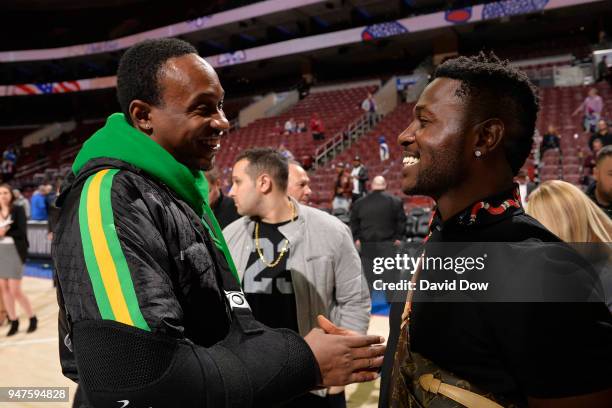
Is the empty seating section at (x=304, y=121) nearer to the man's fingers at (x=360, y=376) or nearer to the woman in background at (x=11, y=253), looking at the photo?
the woman in background at (x=11, y=253)

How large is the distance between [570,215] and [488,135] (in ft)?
3.72

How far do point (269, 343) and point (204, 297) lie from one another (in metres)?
0.18

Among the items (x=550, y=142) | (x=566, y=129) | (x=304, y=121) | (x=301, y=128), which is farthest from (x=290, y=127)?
(x=550, y=142)

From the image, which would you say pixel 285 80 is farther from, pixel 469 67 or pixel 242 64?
pixel 469 67

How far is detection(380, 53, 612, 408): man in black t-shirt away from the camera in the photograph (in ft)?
3.09

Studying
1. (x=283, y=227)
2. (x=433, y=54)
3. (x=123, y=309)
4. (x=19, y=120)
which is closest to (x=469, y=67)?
(x=123, y=309)

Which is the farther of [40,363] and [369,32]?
[369,32]

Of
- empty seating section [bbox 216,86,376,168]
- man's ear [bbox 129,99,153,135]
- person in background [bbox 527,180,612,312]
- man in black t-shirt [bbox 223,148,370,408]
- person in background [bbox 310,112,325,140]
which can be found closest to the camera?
man's ear [bbox 129,99,153,135]

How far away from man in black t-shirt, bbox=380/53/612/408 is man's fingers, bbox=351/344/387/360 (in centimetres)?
8

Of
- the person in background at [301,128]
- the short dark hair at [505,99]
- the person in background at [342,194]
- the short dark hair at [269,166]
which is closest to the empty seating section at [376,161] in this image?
the person in background at [342,194]

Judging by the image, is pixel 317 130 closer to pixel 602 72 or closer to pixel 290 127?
pixel 290 127

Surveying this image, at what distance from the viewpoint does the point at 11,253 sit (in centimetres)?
522

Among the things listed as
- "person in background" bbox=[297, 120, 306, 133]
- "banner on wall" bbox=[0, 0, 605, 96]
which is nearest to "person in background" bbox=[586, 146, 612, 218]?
"banner on wall" bbox=[0, 0, 605, 96]

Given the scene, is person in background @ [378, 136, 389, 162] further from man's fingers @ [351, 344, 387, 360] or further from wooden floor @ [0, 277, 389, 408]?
man's fingers @ [351, 344, 387, 360]
